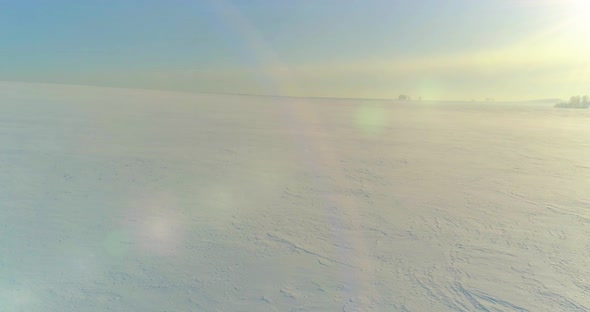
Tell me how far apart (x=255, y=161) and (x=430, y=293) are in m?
4.59

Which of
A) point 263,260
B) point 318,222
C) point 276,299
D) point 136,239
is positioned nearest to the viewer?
point 276,299

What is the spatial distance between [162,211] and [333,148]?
5.29 metres

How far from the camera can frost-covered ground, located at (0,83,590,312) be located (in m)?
2.37

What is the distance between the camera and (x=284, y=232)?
345 centimetres

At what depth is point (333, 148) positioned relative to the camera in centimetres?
836

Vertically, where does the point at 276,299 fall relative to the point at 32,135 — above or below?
below

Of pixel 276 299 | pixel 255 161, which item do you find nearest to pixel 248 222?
pixel 276 299

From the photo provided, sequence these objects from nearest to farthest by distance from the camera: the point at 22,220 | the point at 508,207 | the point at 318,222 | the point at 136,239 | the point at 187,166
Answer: the point at 136,239
the point at 22,220
the point at 318,222
the point at 508,207
the point at 187,166

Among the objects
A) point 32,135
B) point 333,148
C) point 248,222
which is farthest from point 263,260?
point 32,135

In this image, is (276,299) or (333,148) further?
(333,148)

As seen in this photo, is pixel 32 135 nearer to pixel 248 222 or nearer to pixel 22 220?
pixel 22 220

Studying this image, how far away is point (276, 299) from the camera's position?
2318mm

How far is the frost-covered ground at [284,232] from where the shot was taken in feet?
7.77

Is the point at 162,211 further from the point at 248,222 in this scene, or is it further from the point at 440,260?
the point at 440,260
